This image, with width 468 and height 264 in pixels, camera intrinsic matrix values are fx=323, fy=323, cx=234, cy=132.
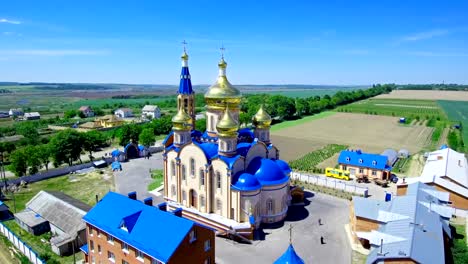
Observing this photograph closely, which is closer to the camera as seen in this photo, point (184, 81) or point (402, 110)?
point (184, 81)

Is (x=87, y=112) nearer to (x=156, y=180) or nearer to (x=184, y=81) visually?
(x=156, y=180)

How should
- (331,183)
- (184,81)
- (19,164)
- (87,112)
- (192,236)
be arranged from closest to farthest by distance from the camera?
(192,236)
(184,81)
(331,183)
(19,164)
(87,112)

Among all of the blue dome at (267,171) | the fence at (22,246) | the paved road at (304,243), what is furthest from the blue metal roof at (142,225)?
the blue dome at (267,171)

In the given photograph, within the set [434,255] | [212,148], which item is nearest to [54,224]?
[212,148]

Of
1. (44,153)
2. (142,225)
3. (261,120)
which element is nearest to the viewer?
(142,225)

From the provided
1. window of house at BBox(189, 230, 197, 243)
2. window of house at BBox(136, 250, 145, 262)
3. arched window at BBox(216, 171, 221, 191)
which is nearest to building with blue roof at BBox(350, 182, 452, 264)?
window of house at BBox(189, 230, 197, 243)

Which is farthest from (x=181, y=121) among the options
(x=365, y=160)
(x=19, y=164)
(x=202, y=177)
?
(x=365, y=160)

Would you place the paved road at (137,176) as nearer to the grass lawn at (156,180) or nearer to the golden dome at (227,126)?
the grass lawn at (156,180)

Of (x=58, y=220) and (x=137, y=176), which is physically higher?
(x=58, y=220)
